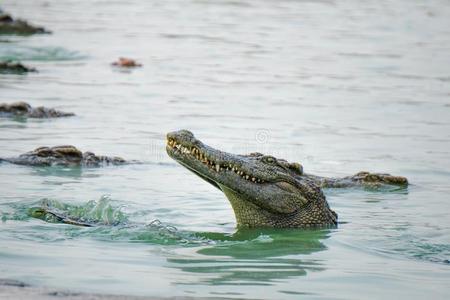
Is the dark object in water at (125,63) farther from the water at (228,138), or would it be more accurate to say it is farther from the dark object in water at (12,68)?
the dark object in water at (12,68)

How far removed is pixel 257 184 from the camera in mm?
10695

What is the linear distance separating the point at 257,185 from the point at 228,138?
630 centimetres

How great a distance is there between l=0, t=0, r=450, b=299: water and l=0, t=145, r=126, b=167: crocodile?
35 centimetres

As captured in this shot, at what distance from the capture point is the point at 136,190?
12.8m

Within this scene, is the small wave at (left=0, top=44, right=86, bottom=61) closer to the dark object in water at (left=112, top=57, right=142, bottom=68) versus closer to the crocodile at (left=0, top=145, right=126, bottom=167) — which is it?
the dark object in water at (left=112, top=57, right=142, bottom=68)

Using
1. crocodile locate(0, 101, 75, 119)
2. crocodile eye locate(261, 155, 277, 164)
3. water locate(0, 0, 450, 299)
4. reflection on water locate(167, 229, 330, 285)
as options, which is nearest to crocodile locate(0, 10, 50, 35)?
water locate(0, 0, 450, 299)

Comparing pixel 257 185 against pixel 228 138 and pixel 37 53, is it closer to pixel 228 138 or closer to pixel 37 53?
pixel 228 138

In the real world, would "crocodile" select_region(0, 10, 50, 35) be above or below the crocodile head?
above

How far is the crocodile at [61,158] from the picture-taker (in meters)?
13.8

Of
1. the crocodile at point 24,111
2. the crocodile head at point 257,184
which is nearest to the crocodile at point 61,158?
the crocodile at point 24,111

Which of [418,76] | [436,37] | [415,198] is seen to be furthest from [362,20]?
[415,198]

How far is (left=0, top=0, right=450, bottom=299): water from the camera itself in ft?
29.2

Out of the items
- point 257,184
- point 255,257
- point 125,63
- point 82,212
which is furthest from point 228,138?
point 125,63

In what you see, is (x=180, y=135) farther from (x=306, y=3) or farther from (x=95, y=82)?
(x=306, y=3)
